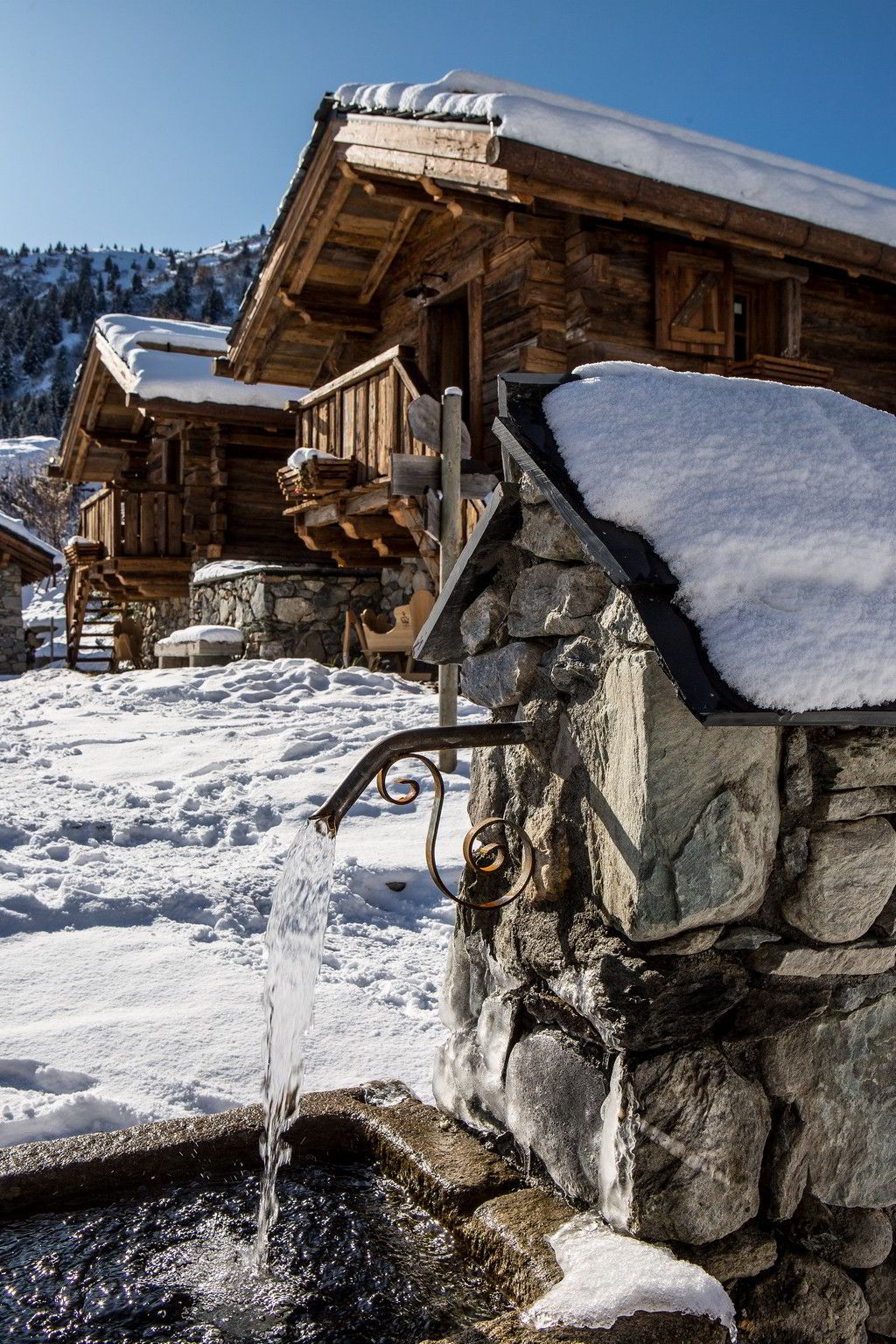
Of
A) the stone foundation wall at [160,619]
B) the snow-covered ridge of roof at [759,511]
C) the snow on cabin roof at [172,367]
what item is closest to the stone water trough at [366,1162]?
the snow-covered ridge of roof at [759,511]

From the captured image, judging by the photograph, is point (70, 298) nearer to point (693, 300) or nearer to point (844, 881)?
point (693, 300)

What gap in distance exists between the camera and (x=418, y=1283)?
1928mm

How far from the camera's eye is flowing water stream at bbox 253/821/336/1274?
212 centimetres

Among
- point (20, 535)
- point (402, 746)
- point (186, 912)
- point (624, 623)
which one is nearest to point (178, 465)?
point (20, 535)

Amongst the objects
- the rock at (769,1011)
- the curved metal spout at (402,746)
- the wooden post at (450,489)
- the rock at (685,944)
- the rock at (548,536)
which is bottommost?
the rock at (769,1011)

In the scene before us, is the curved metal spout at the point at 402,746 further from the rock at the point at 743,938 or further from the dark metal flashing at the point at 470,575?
the rock at the point at 743,938

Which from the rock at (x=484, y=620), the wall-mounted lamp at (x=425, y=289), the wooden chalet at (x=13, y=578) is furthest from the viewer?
the wooden chalet at (x=13, y=578)

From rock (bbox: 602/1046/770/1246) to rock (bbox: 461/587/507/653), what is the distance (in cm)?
94

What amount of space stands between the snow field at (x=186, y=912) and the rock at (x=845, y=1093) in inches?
50.1

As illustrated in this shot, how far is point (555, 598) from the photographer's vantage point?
6.75 feet

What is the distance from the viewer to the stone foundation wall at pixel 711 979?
1.75 metres

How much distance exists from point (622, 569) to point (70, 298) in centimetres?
8830

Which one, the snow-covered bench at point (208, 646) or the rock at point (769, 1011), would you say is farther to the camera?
the snow-covered bench at point (208, 646)

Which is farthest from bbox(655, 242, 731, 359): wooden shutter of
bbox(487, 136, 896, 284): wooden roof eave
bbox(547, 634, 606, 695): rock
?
bbox(547, 634, 606, 695): rock
